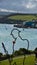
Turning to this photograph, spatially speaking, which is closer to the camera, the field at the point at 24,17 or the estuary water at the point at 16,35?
the estuary water at the point at 16,35

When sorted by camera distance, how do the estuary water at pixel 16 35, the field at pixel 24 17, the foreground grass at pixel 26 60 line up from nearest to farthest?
1. the foreground grass at pixel 26 60
2. the estuary water at pixel 16 35
3. the field at pixel 24 17

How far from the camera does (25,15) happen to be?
17.6 ft

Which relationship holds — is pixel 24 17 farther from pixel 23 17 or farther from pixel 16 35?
pixel 16 35

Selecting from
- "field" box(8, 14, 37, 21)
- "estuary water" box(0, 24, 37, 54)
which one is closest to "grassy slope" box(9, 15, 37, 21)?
"field" box(8, 14, 37, 21)

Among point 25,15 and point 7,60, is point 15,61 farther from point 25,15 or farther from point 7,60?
point 25,15

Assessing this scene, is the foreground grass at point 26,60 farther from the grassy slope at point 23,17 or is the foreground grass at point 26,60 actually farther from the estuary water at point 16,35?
the grassy slope at point 23,17

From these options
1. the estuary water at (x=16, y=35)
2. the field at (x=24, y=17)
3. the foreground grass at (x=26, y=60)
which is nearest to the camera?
the foreground grass at (x=26, y=60)

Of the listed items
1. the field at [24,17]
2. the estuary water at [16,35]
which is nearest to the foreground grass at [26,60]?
the estuary water at [16,35]

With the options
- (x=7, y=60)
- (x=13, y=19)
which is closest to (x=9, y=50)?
(x=7, y=60)

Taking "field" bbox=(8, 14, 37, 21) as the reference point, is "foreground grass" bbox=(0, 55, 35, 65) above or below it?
below

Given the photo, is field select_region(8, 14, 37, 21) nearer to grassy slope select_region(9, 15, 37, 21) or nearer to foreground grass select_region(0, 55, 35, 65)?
grassy slope select_region(9, 15, 37, 21)

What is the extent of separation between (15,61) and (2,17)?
1192 mm

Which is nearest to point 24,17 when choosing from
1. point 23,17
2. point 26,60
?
point 23,17

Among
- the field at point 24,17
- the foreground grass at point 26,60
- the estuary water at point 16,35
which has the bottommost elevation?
the foreground grass at point 26,60
